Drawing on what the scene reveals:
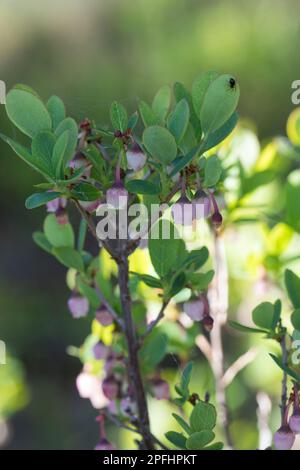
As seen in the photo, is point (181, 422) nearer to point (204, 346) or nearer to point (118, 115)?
point (118, 115)

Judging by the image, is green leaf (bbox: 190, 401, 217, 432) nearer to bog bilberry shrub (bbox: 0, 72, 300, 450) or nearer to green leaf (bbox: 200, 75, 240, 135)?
bog bilberry shrub (bbox: 0, 72, 300, 450)

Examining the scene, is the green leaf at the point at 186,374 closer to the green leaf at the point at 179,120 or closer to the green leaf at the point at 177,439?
the green leaf at the point at 177,439

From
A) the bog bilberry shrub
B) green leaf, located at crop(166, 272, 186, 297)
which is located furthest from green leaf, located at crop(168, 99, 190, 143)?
green leaf, located at crop(166, 272, 186, 297)

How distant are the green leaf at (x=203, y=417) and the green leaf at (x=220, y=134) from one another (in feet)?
0.64

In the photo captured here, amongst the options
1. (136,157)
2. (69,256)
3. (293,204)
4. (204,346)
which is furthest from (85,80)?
(136,157)

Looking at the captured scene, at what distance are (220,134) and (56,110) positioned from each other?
5.5 inches

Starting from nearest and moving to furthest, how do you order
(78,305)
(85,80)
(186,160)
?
(186,160) < (78,305) < (85,80)

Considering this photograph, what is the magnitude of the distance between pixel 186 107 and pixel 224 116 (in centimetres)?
3

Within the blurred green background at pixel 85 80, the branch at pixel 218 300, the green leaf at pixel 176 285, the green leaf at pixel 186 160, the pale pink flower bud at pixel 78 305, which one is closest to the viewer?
the green leaf at pixel 186 160

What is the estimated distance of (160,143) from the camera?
559mm

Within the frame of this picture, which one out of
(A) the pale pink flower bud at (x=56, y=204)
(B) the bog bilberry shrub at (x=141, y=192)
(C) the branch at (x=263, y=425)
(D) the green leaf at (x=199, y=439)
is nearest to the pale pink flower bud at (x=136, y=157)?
(B) the bog bilberry shrub at (x=141, y=192)

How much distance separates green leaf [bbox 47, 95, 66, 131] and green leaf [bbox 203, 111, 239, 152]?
13 centimetres

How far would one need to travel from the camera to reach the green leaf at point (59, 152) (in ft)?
1.82

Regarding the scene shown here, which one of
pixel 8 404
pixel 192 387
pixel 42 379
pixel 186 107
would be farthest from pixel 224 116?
pixel 42 379
